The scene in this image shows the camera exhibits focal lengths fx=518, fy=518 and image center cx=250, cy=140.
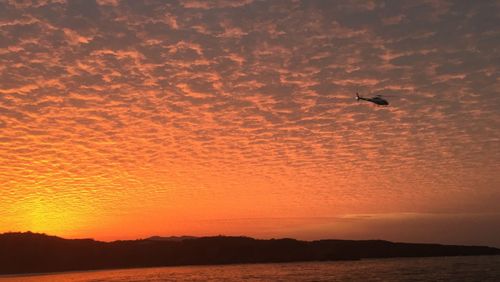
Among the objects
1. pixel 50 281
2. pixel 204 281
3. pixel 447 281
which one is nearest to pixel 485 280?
pixel 447 281

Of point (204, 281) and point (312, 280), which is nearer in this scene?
point (312, 280)

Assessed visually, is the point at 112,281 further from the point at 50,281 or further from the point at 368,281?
the point at 368,281

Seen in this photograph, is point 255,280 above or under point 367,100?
under

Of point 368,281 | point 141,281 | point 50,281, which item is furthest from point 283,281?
point 50,281

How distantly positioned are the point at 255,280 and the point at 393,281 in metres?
36.2

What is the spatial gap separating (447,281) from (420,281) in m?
5.92

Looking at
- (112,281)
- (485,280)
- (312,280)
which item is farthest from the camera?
(112,281)

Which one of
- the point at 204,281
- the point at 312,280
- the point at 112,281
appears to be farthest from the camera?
the point at 112,281

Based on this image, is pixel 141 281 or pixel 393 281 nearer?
pixel 393 281

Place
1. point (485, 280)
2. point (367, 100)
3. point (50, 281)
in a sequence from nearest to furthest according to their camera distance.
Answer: point (367, 100) < point (485, 280) < point (50, 281)

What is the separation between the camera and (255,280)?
445 feet

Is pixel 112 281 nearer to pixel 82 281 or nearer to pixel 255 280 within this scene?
pixel 82 281

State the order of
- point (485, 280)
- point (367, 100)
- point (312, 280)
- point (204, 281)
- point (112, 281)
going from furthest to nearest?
1. point (112, 281)
2. point (204, 281)
3. point (312, 280)
4. point (485, 280)
5. point (367, 100)

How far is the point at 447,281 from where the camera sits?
118000 mm
